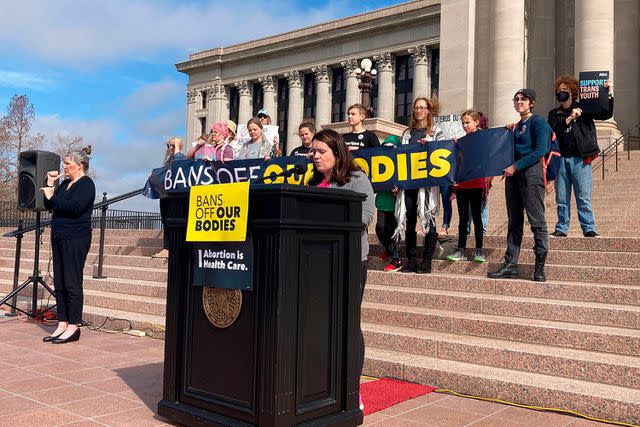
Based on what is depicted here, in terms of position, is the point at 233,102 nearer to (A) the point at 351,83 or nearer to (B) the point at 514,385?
(A) the point at 351,83

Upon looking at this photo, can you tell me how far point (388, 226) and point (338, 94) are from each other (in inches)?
2161

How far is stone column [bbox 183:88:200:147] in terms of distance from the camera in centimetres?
7306

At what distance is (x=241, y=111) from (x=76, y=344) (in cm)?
6297

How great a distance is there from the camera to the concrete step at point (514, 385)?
14.5 feet

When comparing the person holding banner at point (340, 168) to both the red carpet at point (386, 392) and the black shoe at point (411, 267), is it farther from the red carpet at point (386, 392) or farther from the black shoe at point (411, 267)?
the black shoe at point (411, 267)

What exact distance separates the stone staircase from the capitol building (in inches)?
548

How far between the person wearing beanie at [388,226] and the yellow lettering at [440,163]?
0.66 m

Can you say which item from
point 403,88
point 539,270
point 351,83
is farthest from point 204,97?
point 539,270

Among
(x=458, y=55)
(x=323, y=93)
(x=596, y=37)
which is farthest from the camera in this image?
(x=323, y=93)

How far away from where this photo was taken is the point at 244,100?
224ft

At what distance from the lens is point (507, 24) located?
2059 cm

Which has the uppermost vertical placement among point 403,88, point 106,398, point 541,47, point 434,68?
point 434,68

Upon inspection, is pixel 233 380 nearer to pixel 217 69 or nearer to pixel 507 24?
pixel 507 24

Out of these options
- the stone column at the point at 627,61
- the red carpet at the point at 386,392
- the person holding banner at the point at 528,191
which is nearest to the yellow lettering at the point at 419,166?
the person holding banner at the point at 528,191
